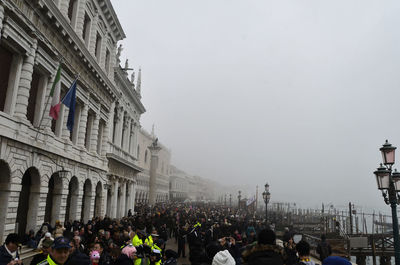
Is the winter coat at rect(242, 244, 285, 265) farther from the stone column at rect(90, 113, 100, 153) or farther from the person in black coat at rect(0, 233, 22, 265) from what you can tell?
the stone column at rect(90, 113, 100, 153)

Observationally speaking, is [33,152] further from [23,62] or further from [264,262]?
[264,262]

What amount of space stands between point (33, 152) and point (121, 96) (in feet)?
54.3

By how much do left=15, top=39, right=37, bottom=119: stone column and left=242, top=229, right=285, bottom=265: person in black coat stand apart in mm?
12218

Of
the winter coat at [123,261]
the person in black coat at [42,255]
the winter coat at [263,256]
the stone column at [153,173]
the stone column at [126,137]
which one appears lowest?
the winter coat at [123,261]

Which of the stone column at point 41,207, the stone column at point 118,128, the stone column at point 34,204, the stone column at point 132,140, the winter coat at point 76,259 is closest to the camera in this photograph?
the winter coat at point 76,259

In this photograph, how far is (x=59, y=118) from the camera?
17.6 meters

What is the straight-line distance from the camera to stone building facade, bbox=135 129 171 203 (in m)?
64.9

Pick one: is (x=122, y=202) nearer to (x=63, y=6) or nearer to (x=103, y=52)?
(x=103, y=52)

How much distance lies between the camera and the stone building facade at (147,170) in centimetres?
6494

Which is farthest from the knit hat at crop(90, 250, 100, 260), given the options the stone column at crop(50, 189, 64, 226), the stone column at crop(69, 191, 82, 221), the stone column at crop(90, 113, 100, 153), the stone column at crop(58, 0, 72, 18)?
the stone column at crop(90, 113, 100, 153)

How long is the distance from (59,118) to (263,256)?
54.5 ft

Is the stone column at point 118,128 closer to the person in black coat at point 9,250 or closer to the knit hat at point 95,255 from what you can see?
the knit hat at point 95,255

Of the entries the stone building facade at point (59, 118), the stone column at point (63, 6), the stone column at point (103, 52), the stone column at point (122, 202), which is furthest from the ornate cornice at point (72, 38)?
the stone column at point (122, 202)

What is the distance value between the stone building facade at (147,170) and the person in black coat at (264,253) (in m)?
51.3
